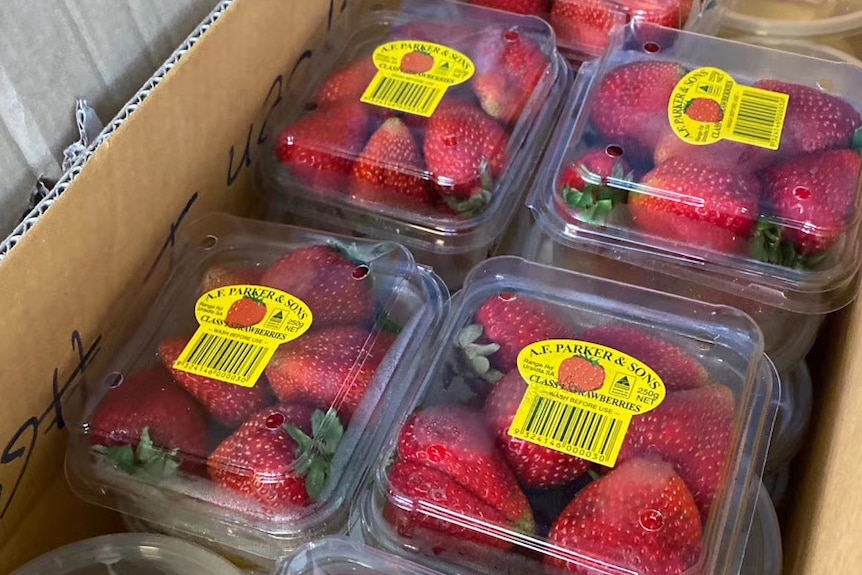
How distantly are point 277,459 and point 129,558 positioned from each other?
0.17 m

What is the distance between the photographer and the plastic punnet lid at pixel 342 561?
807mm

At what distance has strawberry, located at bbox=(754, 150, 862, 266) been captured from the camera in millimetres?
948

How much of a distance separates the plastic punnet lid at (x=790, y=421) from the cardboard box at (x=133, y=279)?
1 cm

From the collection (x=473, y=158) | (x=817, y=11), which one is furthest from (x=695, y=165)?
(x=817, y=11)

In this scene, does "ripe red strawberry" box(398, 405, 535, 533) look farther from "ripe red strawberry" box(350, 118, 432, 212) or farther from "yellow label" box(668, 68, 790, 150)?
"yellow label" box(668, 68, 790, 150)

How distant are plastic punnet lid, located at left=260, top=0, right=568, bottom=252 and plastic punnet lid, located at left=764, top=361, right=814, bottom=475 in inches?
14.5

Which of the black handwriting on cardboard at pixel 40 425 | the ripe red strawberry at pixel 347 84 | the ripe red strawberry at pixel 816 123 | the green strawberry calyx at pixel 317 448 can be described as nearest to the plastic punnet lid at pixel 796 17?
the ripe red strawberry at pixel 816 123

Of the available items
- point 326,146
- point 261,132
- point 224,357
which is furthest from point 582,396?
point 261,132

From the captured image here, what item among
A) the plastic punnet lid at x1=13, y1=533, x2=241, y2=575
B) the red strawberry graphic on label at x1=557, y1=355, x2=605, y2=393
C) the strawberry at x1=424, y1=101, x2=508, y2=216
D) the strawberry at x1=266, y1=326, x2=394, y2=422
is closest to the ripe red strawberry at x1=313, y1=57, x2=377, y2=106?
the strawberry at x1=424, y1=101, x2=508, y2=216

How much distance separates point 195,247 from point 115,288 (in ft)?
0.41

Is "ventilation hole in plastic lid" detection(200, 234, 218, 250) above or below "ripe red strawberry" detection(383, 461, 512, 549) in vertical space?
above

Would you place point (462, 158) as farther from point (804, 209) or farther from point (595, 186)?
point (804, 209)

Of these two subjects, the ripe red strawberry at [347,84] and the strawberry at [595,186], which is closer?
the strawberry at [595,186]

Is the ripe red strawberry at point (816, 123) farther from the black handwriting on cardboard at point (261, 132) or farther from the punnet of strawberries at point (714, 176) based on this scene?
the black handwriting on cardboard at point (261, 132)
